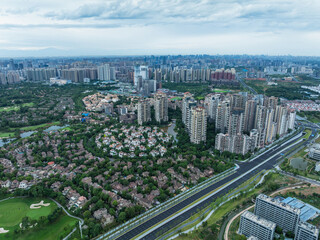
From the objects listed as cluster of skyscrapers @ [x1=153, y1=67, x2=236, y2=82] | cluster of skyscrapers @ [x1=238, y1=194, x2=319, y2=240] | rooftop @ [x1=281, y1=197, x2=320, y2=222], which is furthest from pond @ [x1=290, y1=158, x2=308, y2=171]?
cluster of skyscrapers @ [x1=153, y1=67, x2=236, y2=82]

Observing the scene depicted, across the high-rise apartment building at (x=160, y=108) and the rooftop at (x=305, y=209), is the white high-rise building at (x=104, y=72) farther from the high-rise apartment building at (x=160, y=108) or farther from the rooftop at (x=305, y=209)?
the rooftop at (x=305, y=209)

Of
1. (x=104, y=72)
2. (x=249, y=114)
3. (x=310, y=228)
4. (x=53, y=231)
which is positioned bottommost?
(x=53, y=231)

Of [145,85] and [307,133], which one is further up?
[145,85]

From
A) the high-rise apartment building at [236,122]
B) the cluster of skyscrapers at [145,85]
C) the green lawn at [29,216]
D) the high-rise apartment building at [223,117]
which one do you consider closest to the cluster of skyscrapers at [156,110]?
the high-rise apartment building at [223,117]

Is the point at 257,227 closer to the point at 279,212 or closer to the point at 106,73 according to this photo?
the point at 279,212

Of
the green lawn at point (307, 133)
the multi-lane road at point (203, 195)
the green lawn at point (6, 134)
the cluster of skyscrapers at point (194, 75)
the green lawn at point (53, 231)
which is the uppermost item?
the cluster of skyscrapers at point (194, 75)

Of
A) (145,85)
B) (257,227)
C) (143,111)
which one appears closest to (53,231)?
(257,227)
